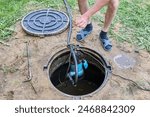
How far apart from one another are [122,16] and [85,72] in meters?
1.08

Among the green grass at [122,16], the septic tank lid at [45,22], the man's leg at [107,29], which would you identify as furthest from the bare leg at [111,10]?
the septic tank lid at [45,22]

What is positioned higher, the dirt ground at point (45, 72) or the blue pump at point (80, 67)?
the dirt ground at point (45, 72)

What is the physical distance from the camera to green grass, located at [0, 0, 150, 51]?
4.31 metres

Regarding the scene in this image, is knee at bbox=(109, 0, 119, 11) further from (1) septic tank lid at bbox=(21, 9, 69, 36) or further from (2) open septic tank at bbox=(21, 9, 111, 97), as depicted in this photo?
(1) septic tank lid at bbox=(21, 9, 69, 36)

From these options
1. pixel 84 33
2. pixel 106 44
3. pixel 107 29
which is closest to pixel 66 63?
pixel 84 33

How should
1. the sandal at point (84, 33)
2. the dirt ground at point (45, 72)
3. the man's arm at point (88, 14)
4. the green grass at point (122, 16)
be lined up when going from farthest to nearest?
the green grass at point (122, 16)
the sandal at point (84, 33)
the dirt ground at point (45, 72)
the man's arm at point (88, 14)

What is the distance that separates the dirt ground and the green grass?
5.5 inches

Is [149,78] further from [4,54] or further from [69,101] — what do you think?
[4,54]

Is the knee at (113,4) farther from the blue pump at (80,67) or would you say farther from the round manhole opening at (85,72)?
the blue pump at (80,67)

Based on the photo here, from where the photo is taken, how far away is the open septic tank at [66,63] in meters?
3.97

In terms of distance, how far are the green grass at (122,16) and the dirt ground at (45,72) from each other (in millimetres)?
140

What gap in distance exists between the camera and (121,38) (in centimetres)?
428

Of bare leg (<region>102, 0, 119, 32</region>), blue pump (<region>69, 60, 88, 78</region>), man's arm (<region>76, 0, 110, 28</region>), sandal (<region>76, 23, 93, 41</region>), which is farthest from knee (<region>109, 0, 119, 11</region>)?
blue pump (<region>69, 60, 88, 78</region>)

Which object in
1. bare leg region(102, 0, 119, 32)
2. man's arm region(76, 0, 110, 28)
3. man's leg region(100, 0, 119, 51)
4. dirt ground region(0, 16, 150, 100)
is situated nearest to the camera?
man's arm region(76, 0, 110, 28)
